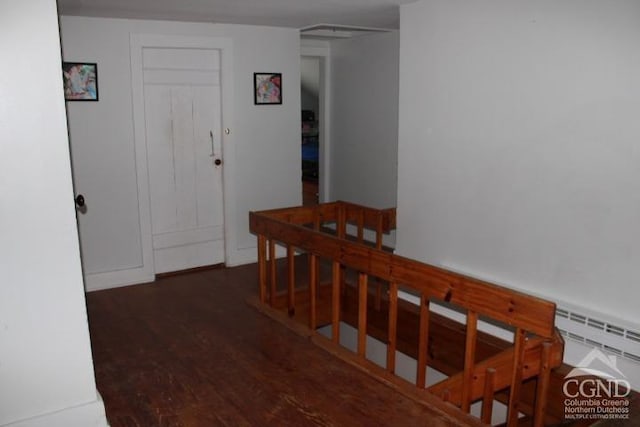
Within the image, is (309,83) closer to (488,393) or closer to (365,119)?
(365,119)

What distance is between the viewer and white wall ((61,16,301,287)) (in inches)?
174

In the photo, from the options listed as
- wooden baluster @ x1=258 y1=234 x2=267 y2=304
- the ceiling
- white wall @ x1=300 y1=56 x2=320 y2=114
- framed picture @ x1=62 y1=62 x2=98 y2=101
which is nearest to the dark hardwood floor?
wooden baluster @ x1=258 y1=234 x2=267 y2=304

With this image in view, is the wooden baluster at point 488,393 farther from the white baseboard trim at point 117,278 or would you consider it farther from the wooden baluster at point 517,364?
the white baseboard trim at point 117,278

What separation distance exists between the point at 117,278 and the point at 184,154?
1214mm

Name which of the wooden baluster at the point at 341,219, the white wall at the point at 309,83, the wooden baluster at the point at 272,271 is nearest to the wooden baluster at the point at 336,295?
the wooden baluster at the point at 272,271

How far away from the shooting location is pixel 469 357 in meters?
2.64

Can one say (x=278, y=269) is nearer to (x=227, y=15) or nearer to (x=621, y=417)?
(x=227, y=15)

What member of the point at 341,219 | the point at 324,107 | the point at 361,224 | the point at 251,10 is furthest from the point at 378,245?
the point at 324,107

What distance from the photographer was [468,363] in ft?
8.70

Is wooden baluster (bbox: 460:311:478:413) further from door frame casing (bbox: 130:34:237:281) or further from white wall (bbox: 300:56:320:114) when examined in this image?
white wall (bbox: 300:56:320:114)

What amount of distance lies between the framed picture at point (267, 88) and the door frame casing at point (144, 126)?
255 mm

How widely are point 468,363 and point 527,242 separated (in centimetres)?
108

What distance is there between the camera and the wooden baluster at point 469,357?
258 cm

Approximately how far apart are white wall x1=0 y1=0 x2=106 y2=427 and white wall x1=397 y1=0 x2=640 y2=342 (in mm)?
2476
